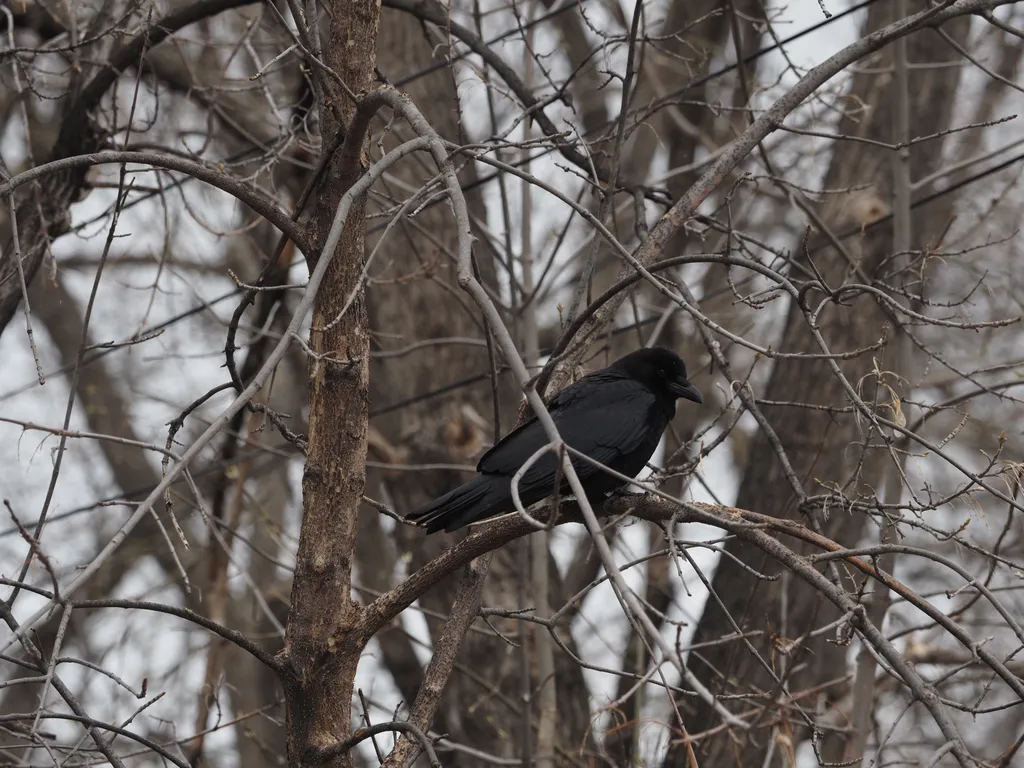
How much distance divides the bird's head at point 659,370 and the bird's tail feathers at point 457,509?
1.51m

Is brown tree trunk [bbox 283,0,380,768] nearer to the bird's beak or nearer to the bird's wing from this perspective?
the bird's wing

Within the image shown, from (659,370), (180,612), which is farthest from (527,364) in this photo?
(180,612)

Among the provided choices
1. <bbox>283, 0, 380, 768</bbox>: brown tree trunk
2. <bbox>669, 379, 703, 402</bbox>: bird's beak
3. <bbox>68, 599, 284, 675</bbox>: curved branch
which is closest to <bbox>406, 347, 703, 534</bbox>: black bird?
<bbox>669, 379, 703, 402</bbox>: bird's beak

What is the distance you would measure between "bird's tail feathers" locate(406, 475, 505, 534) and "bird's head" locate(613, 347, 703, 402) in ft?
4.95

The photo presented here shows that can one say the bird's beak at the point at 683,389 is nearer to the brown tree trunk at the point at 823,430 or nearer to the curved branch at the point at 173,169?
the brown tree trunk at the point at 823,430

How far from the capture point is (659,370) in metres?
5.00

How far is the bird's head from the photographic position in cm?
495

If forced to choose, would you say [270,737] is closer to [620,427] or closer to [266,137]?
[266,137]

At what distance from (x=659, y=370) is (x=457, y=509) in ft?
5.55

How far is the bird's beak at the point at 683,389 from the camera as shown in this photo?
486cm

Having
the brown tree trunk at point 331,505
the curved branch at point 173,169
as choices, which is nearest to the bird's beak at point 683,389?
the brown tree trunk at point 331,505

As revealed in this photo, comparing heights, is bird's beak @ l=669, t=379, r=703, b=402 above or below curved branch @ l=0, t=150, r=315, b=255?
above

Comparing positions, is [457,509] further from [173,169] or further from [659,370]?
[659,370]

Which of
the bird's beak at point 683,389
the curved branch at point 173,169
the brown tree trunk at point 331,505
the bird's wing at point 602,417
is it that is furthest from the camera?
the bird's beak at point 683,389
